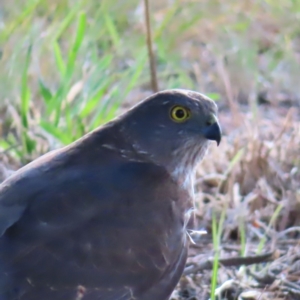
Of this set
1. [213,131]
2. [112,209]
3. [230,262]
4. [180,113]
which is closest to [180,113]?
[180,113]

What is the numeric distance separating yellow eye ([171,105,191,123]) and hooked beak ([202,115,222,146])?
12cm

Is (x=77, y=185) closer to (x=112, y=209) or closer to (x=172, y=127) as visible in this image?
(x=112, y=209)

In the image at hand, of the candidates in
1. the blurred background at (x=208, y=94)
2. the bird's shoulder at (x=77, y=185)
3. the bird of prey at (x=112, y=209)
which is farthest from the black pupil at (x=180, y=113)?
the blurred background at (x=208, y=94)

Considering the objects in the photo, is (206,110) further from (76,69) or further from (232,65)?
(232,65)

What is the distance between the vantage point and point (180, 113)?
4.28 m

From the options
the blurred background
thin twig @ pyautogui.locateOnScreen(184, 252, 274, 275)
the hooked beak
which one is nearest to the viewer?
the hooked beak

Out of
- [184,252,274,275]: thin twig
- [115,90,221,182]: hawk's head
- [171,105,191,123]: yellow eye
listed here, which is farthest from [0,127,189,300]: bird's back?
[184,252,274,275]: thin twig

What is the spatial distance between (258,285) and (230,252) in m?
0.42

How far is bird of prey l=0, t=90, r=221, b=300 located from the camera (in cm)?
375

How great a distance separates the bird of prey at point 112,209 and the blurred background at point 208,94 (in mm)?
414

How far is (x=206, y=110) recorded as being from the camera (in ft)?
13.9

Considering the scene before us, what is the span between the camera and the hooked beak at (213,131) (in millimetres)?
4207

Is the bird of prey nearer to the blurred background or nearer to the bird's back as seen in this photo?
the bird's back

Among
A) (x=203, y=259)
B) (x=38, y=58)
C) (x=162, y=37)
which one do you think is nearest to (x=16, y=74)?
(x=38, y=58)
